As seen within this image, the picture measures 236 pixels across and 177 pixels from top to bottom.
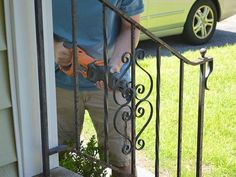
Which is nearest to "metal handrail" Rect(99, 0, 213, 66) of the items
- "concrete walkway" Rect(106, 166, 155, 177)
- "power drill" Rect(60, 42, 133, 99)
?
"power drill" Rect(60, 42, 133, 99)

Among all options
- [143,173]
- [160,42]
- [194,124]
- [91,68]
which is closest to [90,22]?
[91,68]

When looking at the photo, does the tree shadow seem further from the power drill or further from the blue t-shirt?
the power drill

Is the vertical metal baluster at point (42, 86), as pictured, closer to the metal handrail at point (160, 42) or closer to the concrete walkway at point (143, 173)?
the metal handrail at point (160, 42)

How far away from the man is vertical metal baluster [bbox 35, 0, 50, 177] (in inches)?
22.6

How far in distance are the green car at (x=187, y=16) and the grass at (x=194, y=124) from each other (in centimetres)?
87

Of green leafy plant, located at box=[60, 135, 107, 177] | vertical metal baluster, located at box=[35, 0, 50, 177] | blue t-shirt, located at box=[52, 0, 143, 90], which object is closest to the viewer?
vertical metal baluster, located at box=[35, 0, 50, 177]

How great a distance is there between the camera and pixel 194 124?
4.37 metres

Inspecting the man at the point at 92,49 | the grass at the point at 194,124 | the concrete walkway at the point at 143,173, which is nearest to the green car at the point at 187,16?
the grass at the point at 194,124

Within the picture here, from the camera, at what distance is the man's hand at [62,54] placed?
7.69 feet

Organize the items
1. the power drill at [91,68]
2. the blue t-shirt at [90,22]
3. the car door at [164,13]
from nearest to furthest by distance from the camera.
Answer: the power drill at [91,68]
the blue t-shirt at [90,22]
the car door at [164,13]

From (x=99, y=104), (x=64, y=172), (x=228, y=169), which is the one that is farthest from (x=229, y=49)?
(x=64, y=172)

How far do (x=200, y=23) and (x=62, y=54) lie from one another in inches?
214

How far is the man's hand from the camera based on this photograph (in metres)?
2.34

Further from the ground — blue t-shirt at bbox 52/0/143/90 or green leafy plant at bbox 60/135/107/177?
blue t-shirt at bbox 52/0/143/90
